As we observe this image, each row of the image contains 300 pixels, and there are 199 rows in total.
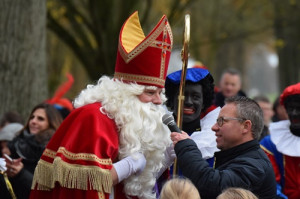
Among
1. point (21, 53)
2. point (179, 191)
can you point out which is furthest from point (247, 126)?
point (21, 53)

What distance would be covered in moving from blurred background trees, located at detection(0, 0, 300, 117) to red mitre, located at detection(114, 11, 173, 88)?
4.42m

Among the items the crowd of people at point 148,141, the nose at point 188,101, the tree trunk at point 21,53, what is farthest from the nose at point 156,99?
the tree trunk at point 21,53

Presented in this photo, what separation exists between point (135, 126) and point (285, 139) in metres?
1.99

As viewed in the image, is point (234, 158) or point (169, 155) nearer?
point (234, 158)

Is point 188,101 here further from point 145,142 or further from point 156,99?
point 145,142

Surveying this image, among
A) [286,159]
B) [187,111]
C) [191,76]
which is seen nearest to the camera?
[187,111]

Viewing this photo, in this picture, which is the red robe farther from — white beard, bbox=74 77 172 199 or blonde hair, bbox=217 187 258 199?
blonde hair, bbox=217 187 258 199

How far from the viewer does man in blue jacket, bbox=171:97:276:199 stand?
15.6 ft

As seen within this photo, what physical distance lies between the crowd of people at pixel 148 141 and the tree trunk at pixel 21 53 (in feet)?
11.4

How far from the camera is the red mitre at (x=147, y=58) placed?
5324mm

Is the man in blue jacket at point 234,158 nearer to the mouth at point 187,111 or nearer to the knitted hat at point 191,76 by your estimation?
the mouth at point 187,111

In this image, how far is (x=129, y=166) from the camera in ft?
16.7

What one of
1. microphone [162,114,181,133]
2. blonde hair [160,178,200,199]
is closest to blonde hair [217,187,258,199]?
blonde hair [160,178,200,199]

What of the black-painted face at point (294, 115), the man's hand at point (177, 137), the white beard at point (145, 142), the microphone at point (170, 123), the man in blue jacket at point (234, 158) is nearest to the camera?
the man in blue jacket at point (234, 158)
